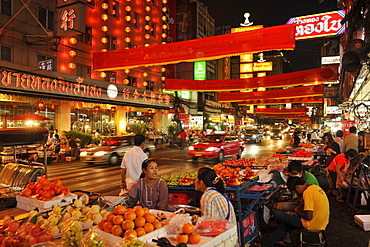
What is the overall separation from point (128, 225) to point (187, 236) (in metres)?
0.61

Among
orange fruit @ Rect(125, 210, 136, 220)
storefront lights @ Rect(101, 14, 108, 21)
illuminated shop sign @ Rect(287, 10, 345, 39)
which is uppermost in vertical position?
storefront lights @ Rect(101, 14, 108, 21)

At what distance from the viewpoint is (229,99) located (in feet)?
77.4

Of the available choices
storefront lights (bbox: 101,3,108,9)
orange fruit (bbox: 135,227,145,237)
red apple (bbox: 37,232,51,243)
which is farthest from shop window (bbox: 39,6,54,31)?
orange fruit (bbox: 135,227,145,237)

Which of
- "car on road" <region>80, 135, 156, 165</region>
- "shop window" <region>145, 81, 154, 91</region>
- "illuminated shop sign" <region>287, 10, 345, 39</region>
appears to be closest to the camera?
"illuminated shop sign" <region>287, 10, 345, 39</region>

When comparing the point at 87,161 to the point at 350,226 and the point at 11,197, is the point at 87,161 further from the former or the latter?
the point at 350,226

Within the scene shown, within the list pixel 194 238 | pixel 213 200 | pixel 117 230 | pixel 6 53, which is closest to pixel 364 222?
pixel 213 200

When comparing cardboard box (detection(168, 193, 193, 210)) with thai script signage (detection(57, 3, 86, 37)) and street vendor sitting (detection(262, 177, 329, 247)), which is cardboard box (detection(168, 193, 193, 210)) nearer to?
street vendor sitting (detection(262, 177, 329, 247))

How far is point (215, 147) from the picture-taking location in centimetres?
1742

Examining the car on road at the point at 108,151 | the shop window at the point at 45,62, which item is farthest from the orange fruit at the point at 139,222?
the shop window at the point at 45,62

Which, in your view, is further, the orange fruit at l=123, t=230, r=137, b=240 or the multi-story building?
the multi-story building

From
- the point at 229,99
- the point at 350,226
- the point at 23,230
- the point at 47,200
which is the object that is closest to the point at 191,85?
the point at 229,99

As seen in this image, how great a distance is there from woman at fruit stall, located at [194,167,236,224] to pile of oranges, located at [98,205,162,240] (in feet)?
3.11

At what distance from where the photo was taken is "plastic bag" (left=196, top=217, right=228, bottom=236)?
2881 mm

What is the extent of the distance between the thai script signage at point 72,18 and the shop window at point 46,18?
5.68m
